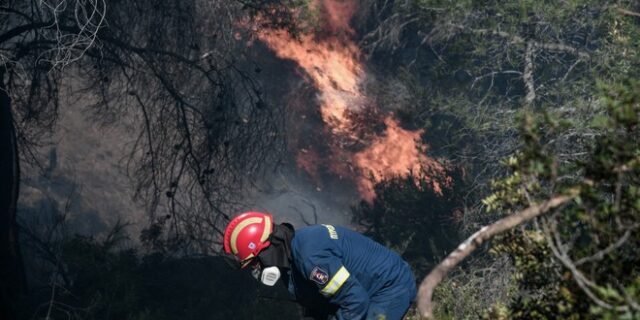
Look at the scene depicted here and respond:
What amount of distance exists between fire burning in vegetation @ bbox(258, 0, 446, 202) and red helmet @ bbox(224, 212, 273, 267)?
10578 millimetres

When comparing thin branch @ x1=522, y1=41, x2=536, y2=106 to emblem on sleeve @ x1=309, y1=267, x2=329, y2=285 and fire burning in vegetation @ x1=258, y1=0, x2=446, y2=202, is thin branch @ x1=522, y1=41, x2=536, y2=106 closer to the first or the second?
fire burning in vegetation @ x1=258, y1=0, x2=446, y2=202

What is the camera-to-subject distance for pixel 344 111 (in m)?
16.2

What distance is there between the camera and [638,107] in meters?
2.43

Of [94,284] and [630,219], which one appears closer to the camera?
[630,219]

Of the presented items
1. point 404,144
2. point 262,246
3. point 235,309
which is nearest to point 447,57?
point 404,144

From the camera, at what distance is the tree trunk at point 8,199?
6.97 m

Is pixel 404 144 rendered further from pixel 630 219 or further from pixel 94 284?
pixel 630 219

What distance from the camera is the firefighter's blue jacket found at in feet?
14.4

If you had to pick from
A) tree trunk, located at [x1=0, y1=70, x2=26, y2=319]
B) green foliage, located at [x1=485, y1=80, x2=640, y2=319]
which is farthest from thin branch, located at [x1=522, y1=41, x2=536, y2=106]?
green foliage, located at [x1=485, y1=80, x2=640, y2=319]

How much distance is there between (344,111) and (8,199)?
10.0 metres

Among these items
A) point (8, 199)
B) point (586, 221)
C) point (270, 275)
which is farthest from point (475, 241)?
point (8, 199)

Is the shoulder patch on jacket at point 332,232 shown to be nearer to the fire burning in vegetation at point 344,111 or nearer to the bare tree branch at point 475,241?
the bare tree branch at point 475,241

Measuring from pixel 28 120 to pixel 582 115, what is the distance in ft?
21.0

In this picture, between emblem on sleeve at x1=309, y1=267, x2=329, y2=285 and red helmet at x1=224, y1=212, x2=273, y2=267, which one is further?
red helmet at x1=224, y1=212, x2=273, y2=267
